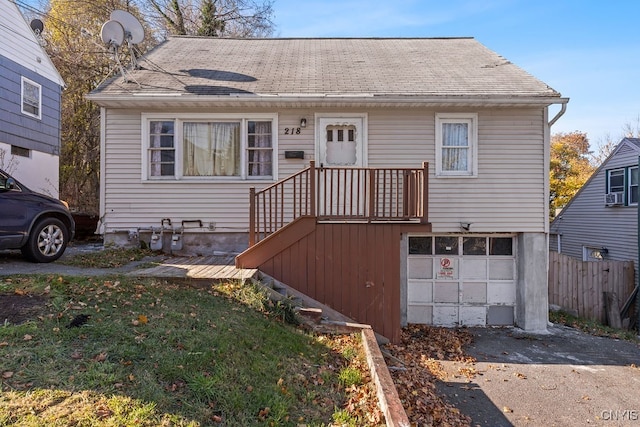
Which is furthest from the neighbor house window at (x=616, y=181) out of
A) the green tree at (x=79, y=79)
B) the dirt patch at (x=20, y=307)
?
the green tree at (x=79, y=79)

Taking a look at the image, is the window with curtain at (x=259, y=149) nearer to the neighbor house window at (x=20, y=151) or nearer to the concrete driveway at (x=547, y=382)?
the concrete driveway at (x=547, y=382)

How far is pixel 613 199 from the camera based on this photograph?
42.3ft

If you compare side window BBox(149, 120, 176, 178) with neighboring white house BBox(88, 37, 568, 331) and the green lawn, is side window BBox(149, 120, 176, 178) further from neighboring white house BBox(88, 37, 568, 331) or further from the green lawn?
the green lawn

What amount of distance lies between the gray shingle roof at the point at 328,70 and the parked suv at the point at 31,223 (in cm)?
242

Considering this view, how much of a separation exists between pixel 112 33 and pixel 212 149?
11.4 ft

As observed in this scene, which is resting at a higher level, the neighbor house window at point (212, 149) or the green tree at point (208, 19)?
the green tree at point (208, 19)

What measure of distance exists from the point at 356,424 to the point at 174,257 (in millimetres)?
5459

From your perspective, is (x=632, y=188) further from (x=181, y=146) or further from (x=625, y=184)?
(x=181, y=146)

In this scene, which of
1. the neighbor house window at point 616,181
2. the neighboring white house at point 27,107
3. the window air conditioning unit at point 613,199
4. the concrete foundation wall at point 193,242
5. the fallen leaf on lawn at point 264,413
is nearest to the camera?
the fallen leaf on lawn at point 264,413

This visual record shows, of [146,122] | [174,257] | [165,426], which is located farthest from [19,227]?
[165,426]

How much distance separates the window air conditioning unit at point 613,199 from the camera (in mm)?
12695

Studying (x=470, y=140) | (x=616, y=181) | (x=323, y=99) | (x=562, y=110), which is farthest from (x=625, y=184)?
(x=323, y=99)

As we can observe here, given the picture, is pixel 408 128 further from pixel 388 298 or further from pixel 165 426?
pixel 165 426

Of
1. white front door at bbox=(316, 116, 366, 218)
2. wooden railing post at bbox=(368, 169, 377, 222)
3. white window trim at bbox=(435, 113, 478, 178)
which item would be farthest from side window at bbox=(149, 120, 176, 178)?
white window trim at bbox=(435, 113, 478, 178)
